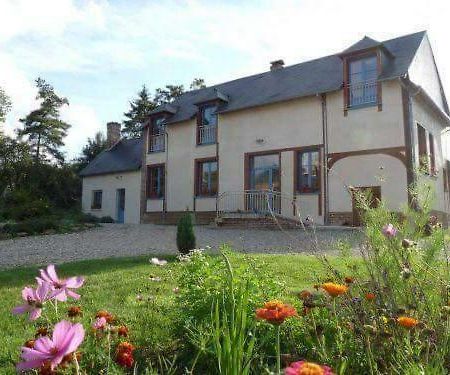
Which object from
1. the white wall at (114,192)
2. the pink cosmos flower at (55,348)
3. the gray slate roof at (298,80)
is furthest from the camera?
the white wall at (114,192)

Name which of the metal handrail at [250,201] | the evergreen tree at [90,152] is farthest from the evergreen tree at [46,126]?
the metal handrail at [250,201]

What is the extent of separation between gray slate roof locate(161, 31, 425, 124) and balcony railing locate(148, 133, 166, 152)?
1169mm

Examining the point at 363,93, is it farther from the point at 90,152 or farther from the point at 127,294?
the point at 90,152

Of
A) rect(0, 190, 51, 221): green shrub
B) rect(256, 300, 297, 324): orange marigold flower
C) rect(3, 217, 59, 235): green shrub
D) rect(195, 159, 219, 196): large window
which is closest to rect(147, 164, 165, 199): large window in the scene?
rect(195, 159, 219, 196): large window

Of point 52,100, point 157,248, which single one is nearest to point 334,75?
point 157,248

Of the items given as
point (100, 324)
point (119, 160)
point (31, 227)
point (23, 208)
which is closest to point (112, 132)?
point (119, 160)

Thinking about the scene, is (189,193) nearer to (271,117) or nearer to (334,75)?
(271,117)

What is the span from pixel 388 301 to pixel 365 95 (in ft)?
51.1

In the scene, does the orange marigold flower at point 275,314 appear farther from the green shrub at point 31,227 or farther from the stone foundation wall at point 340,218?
the green shrub at point 31,227

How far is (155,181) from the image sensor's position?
24250 millimetres

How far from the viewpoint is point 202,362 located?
9.63ft

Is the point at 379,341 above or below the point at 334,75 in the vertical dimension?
below

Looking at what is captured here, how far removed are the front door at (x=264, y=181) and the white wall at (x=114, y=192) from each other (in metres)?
8.13

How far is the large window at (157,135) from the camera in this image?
2405 centimetres
